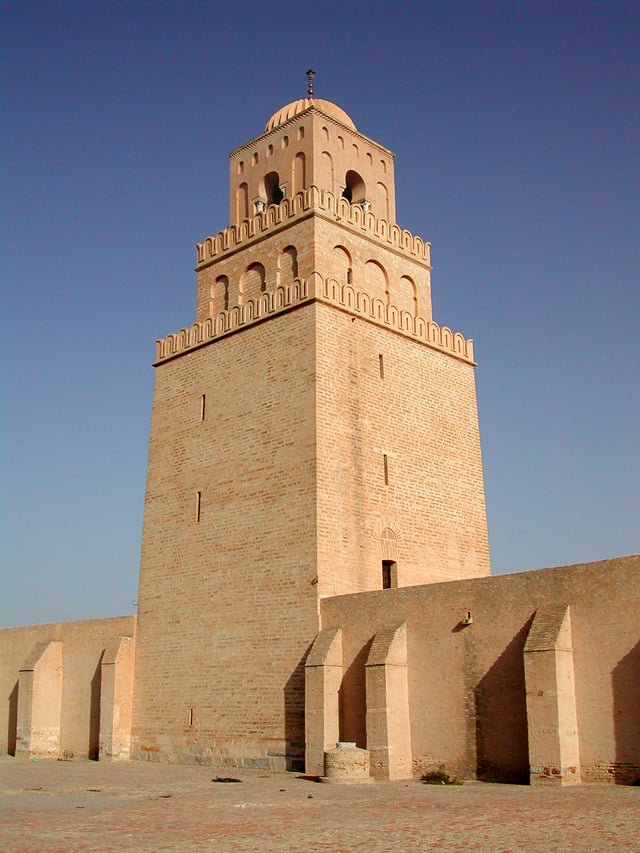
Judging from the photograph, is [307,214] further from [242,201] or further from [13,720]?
[13,720]

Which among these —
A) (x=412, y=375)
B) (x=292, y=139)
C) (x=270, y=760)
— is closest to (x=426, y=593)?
(x=270, y=760)

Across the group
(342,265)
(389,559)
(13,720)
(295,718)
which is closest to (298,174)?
(342,265)

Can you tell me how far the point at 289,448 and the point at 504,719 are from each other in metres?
6.90

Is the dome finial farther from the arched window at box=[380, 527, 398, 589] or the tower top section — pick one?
the arched window at box=[380, 527, 398, 589]

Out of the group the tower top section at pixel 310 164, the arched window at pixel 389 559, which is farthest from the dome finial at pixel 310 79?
the arched window at pixel 389 559

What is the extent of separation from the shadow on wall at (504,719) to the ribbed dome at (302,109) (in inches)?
570

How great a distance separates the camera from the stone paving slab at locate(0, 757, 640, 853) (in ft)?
26.5

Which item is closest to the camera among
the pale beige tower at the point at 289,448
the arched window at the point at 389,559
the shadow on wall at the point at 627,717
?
the shadow on wall at the point at 627,717

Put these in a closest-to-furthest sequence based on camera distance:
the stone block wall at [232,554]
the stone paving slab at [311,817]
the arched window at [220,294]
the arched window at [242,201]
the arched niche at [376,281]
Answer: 1. the stone paving slab at [311,817]
2. the stone block wall at [232,554]
3. the arched niche at [376,281]
4. the arched window at [220,294]
5. the arched window at [242,201]

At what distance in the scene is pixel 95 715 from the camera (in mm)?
20922

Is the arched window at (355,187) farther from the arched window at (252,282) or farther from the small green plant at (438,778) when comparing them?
the small green plant at (438,778)

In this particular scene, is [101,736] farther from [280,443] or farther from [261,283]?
[261,283]

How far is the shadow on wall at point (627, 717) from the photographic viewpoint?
12617mm

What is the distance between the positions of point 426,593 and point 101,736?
8889mm
